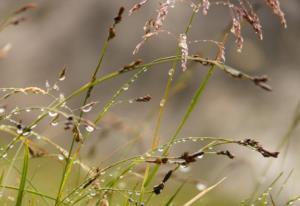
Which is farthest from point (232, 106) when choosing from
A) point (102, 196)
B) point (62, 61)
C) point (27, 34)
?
point (102, 196)

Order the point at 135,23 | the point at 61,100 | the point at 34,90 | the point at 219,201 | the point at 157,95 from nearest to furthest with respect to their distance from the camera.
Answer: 1. the point at 34,90
2. the point at 61,100
3. the point at 219,201
4. the point at 157,95
5. the point at 135,23

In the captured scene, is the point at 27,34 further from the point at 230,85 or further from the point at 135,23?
the point at 230,85

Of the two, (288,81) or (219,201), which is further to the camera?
(288,81)

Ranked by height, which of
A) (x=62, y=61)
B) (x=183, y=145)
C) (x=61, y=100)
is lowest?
(x=61, y=100)

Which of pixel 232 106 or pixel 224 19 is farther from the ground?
pixel 224 19

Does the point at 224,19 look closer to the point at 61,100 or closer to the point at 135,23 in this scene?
the point at 135,23

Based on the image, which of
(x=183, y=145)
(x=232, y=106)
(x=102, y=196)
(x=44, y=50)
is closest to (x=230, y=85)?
(x=232, y=106)

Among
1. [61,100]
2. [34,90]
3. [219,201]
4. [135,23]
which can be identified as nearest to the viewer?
[34,90]
